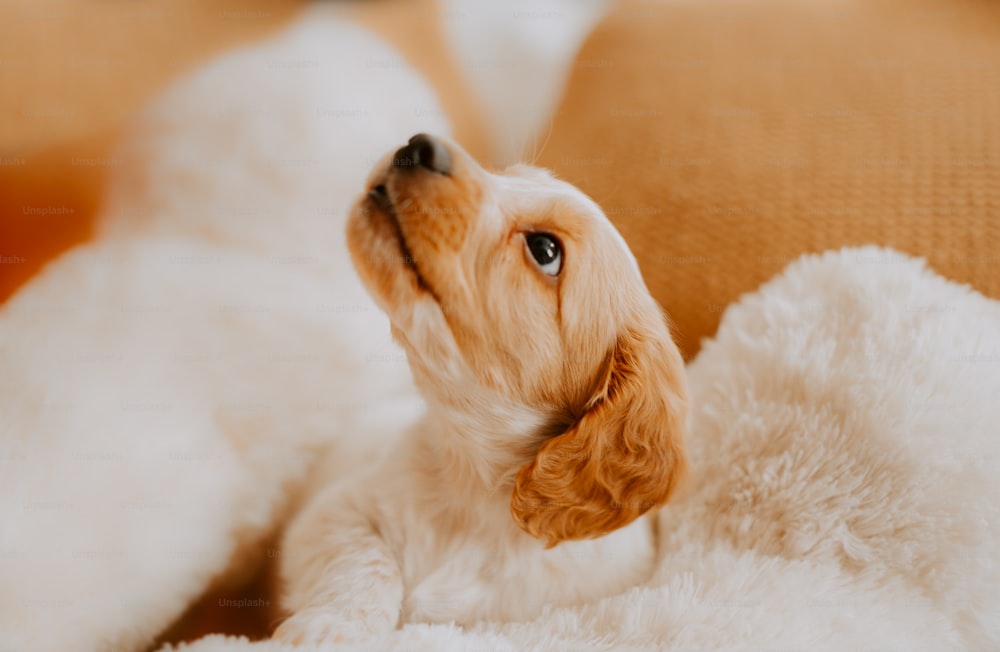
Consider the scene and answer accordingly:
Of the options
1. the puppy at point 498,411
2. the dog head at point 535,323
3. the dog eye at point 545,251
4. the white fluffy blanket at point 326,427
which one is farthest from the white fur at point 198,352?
the dog eye at point 545,251

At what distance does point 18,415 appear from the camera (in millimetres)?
1484

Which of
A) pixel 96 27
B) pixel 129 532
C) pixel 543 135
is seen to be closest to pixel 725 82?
pixel 543 135

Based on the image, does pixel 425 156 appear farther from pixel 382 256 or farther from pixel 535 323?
pixel 535 323

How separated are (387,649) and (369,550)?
0.24m

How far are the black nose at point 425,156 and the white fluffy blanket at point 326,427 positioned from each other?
79 cm

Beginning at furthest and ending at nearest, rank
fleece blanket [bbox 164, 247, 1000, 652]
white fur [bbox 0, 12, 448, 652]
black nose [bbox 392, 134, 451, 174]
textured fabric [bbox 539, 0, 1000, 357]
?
1. textured fabric [bbox 539, 0, 1000, 357]
2. white fur [bbox 0, 12, 448, 652]
3. fleece blanket [bbox 164, 247, 1000, 652]
4. black nose [bbox 392, 134, 451, 174]

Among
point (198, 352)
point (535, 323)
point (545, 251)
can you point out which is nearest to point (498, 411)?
point (535, 323)

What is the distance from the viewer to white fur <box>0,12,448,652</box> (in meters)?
1.46

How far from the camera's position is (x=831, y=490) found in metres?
1.52

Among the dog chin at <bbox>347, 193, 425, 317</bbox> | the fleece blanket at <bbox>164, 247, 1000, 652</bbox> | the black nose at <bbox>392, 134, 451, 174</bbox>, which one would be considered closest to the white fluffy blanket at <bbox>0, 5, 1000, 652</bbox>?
the fleece blanket at <bbox>164, 247, 1000, 652</bbox>

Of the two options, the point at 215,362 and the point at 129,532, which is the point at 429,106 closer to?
the point at 215,362

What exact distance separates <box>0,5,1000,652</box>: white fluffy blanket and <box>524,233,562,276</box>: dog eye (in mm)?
635

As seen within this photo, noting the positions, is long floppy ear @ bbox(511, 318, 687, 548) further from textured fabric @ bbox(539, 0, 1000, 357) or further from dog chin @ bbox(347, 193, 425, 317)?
textured fabric @ bbox(539, 0, 1000, 357)

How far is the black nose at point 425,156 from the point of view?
1207mm
